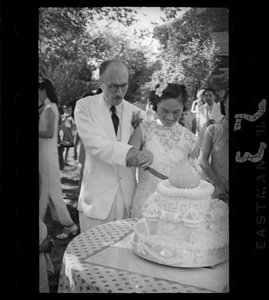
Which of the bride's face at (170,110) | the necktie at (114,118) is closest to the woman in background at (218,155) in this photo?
the bride's face at (170,110)

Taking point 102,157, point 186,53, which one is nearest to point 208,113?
point 186,53

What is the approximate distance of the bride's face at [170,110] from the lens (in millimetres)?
1953

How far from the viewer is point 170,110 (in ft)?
6.42

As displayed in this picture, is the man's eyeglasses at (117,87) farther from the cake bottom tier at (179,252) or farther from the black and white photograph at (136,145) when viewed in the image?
the cake bottom tier at (179,252)

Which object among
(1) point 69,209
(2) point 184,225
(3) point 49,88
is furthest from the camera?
(1) point 69,209

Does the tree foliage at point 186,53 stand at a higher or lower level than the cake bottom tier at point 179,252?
higher

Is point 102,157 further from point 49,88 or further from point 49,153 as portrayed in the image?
point 49,88

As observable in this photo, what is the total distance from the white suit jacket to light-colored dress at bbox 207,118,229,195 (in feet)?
1.29

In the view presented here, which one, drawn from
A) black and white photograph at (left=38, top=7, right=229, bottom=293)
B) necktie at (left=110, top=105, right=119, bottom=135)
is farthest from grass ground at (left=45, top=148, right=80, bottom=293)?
necktie at (left=110, top=105, right=119, bottom=135)

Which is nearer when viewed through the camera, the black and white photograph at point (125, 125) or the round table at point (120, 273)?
the round table at point (120, 273)

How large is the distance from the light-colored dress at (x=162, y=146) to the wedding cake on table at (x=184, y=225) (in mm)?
110

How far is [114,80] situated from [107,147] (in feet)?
1.07

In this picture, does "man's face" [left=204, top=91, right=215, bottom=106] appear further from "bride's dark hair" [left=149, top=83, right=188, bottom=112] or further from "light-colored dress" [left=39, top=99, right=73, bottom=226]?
"light-colored dress" [left=39, top=99, right=73, bottom=226]
